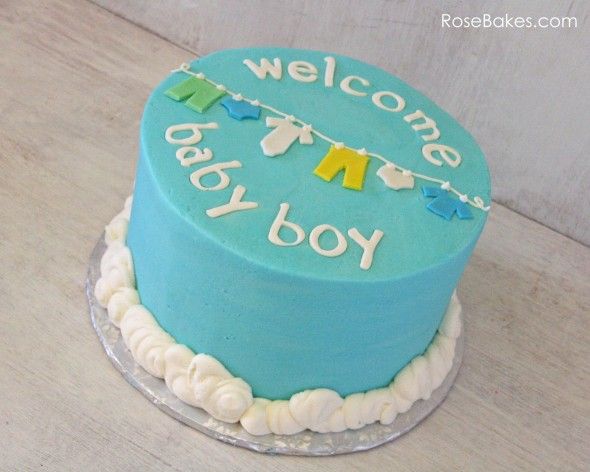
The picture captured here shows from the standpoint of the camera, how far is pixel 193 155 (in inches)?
58.9

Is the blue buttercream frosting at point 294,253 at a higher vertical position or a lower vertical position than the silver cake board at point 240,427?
higher

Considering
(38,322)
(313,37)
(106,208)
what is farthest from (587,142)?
(38,322)

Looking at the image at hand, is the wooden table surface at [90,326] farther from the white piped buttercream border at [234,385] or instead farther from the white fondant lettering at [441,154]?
the white fondant lettering at [441,154]

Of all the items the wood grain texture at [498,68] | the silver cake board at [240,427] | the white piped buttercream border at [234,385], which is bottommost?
the silver cake board at [240,427]

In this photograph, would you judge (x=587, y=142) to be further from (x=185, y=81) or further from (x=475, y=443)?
(x=185, y=81)

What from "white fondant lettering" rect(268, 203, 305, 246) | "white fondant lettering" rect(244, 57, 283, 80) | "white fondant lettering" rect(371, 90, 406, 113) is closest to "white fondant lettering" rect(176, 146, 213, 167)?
"white fondant lettering" rect(268, 203, 305, 246)

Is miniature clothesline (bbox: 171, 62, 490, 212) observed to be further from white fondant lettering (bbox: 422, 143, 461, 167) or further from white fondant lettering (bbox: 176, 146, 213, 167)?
white fondant lettering (bbox: 176, 146, 213, 167)

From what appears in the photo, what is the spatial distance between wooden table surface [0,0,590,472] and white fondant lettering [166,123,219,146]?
1.19 feet

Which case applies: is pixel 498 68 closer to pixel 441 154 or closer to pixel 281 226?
pixel 441 154

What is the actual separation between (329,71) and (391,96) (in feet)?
0.42

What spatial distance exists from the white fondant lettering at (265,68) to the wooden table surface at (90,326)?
1.32ft

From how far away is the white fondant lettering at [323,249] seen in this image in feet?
4.54

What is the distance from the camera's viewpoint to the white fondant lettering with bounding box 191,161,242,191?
1445mm

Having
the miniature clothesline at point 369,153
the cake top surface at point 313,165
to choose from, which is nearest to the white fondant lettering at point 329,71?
the cake top surface at point 313,165
